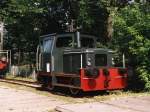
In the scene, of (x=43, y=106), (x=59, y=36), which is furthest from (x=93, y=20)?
(x=43, y=106)

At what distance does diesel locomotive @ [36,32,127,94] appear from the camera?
15695 millimetres

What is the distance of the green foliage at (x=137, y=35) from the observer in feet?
53.2

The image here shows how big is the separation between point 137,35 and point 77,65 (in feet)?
8.44

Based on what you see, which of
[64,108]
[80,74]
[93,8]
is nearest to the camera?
[64,108]

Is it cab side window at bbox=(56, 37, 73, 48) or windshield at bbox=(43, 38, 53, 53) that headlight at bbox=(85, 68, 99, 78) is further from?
windshield at bbox=(43, 38, 53, 53)

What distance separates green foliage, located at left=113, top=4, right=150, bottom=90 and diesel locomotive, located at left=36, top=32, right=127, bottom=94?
2.36 feet

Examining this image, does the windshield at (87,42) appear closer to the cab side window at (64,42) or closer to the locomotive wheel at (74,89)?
the cab side window at (64,42)

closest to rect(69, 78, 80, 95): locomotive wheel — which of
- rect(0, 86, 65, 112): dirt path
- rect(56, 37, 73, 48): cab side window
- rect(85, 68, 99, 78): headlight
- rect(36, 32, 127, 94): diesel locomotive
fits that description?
rect(36, 32, 127, 94): diesel locomotive

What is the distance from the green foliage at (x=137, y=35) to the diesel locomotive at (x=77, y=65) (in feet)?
2.36

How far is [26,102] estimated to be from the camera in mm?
14828

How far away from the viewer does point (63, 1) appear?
2722cm

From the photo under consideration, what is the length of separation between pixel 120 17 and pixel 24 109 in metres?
6.13

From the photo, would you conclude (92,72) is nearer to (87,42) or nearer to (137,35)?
(137,35)

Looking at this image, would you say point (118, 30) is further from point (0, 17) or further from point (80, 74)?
point (0, 17)
